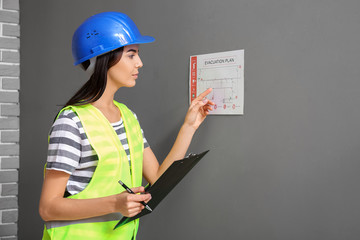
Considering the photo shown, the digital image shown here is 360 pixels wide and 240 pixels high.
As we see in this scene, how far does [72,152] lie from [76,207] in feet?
0.57

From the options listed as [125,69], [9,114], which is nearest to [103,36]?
[125,69]

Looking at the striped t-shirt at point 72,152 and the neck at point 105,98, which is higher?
the neck at point 105,98

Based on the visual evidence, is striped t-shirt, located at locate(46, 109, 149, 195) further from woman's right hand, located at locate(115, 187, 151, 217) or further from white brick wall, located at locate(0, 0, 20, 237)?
white brick wall, located at locate(0, 0, 20, 237)

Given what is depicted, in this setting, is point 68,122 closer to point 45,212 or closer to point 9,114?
point 45,212

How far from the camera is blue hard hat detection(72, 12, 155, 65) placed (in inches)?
51.7

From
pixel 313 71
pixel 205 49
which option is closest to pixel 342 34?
pixel 313 71

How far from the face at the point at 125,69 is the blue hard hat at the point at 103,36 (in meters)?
0.04

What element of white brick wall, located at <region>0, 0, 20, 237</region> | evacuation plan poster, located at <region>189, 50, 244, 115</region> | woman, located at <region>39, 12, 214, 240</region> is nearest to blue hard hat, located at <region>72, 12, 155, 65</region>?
woman, located at <region>39, 12, 214, 240</region>

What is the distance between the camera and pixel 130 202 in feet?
3.71

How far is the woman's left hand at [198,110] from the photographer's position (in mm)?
1530

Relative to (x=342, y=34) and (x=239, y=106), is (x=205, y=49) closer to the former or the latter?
(x=239, y=106)

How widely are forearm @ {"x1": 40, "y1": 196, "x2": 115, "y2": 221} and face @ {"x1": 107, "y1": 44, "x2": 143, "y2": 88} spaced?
41cm

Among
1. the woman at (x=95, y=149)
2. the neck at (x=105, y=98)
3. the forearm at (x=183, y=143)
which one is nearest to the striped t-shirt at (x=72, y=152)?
the woman at (x=95, y=149)

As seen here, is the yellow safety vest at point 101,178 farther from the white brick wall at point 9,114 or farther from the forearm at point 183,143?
the white brick wall at point 9,114
